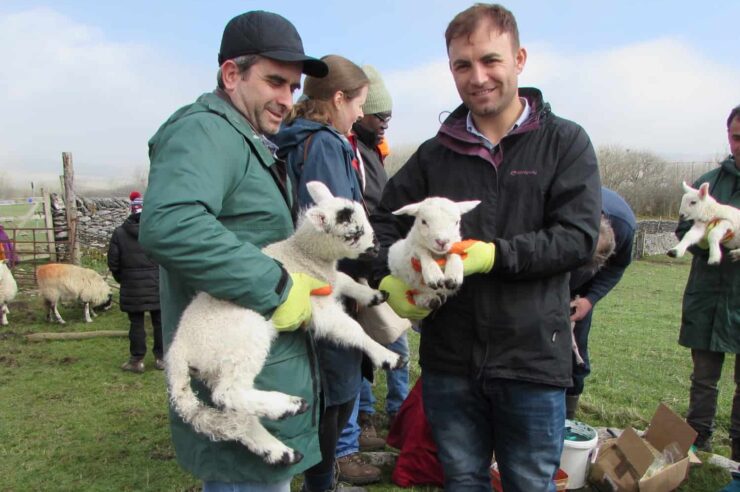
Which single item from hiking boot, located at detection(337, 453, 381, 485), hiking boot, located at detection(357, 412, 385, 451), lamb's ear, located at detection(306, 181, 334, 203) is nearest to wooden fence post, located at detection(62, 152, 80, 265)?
hiking boot, located at detection(357, 412, 385, 451)

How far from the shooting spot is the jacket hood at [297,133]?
11.7 feet

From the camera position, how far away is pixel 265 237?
247cm

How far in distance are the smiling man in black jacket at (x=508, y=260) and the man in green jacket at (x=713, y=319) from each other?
322 cm

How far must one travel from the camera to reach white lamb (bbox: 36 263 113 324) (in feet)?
34.8

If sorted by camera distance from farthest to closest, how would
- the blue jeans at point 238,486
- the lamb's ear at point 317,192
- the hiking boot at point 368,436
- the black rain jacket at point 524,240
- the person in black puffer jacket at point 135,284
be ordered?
the person in black puffer jacket at point 135,284 → the hiking boot at point 368,436 → the lamb's ear at point 317,192 → the black rain jacket at point 524,240 → the blue jeans at point 238,486

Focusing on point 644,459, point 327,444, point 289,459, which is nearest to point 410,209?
point 289,459

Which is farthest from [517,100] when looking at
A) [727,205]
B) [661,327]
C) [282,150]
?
[661,327]

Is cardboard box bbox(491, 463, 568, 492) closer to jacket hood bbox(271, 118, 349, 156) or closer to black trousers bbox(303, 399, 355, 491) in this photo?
black trousers bbox(303, 399, 355, 491)

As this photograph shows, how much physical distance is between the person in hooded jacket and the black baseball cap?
3.21ft

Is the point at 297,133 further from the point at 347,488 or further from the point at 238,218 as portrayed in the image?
the point at 347,488

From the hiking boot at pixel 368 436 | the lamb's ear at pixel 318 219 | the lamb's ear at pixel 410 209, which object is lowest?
the hiking boot at pixel 368 436

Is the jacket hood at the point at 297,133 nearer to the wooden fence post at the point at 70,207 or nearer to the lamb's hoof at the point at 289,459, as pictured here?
the lamb's hoof at the point at 289,459

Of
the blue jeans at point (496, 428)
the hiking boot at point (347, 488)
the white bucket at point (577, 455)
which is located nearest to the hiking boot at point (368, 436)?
the hiking boot at point (347, 488)

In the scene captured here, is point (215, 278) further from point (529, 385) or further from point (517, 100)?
point (517, 100)
